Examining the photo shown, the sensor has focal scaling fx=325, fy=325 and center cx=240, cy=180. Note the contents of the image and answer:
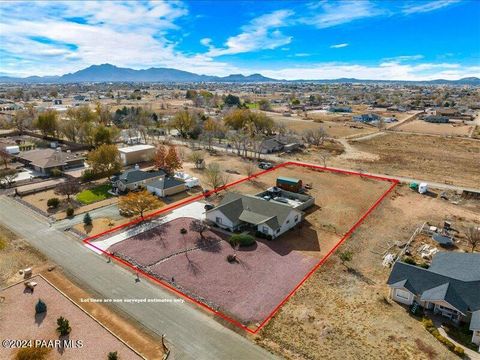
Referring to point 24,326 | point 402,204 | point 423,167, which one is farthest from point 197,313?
point 423,167

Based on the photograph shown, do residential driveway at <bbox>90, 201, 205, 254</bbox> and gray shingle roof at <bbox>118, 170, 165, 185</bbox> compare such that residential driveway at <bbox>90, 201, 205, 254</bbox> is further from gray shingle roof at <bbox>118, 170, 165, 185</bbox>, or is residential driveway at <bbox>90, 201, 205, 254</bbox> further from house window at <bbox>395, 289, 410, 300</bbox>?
house window at <bbox>395, 289, 410, 300</bbox>

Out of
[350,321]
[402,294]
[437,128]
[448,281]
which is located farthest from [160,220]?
[437,128]

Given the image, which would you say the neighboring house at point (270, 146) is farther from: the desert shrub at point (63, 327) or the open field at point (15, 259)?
the desert shrub at point (63, 327)

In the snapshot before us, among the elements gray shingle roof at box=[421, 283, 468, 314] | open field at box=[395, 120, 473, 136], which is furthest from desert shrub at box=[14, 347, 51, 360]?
open field at box=[395, 120, 473, 136]

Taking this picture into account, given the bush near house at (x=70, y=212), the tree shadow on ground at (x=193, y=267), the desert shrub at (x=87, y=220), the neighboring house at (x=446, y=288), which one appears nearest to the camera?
the neighboring house at (x=446, y=288)

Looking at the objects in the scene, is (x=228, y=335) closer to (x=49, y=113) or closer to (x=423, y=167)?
(x=423, y=167)

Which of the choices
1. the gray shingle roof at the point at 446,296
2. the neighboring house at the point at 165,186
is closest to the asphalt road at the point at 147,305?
the gray shingle roof at the point at 446,296
